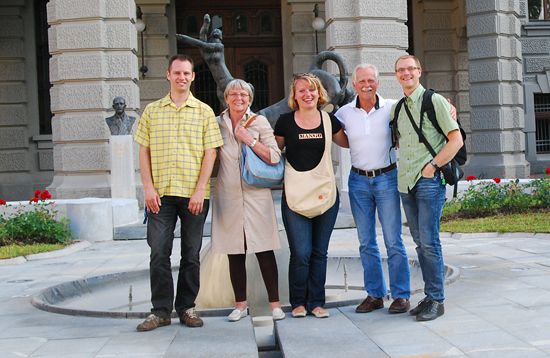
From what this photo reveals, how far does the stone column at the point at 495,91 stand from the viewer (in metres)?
19.9

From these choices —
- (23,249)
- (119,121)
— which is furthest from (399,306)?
(119,121)

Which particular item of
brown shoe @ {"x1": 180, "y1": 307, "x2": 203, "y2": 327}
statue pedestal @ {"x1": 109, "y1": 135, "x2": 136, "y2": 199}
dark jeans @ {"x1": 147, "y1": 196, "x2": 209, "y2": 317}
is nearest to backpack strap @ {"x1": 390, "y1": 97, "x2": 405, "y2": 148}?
dark jeans @ {"x1": 147, "y1": 196, "x2": 209, "y2": 317}

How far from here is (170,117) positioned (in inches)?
245

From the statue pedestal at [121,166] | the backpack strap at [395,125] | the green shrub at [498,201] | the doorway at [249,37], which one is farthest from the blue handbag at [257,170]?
the doorway at [249,37]

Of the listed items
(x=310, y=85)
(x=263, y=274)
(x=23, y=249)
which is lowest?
(x=23, y=249)

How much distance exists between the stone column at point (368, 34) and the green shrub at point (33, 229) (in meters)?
6.94

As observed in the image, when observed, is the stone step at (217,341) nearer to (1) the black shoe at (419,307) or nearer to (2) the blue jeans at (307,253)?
(2) the blue jeans at (307,253)

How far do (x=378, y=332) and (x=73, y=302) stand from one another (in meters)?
3.65

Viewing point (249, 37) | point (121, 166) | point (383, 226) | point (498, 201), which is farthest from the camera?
point (249, 37)

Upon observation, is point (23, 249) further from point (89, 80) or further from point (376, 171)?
point (376, 171)

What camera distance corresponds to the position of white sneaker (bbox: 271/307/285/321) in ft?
20.8

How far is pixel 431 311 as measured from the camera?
6.21 m

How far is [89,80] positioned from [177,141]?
11.0m

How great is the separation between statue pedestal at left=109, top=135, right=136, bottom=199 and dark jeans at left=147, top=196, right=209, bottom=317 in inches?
376
